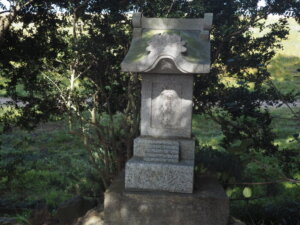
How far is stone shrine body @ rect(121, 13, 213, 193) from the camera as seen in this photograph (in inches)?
142

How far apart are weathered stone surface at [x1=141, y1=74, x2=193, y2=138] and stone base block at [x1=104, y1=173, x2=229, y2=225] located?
2.49ft

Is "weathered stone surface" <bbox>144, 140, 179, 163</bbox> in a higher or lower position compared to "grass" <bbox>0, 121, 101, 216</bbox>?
higher

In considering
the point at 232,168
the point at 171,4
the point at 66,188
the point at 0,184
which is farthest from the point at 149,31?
the point at 0,184

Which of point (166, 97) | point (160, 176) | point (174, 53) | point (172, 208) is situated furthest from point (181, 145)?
point (174, 53)

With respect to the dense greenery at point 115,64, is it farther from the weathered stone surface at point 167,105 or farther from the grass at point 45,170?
the weathered stone surface at point 167,105

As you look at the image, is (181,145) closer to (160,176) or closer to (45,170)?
(160,176)

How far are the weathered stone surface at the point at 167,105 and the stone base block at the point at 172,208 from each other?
0.76m

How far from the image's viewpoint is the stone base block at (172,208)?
3623 mm

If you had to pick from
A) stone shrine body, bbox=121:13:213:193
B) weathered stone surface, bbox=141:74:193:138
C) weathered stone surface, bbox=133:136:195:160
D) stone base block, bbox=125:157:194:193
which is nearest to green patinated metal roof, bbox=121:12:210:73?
stone shrine body, bbox=121:13:213:193

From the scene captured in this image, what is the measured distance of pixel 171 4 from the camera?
17.2 feet

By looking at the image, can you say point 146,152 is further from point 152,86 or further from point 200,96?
point 200,96

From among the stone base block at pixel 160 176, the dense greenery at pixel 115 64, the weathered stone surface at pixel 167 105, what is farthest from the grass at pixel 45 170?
the weathered stone surface at pixel 167 105

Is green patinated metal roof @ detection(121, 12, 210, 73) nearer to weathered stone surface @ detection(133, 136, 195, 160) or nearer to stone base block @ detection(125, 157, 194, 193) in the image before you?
weathered stone surface @ detection(133, 136, 195, 160)

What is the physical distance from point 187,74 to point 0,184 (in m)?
5.48
